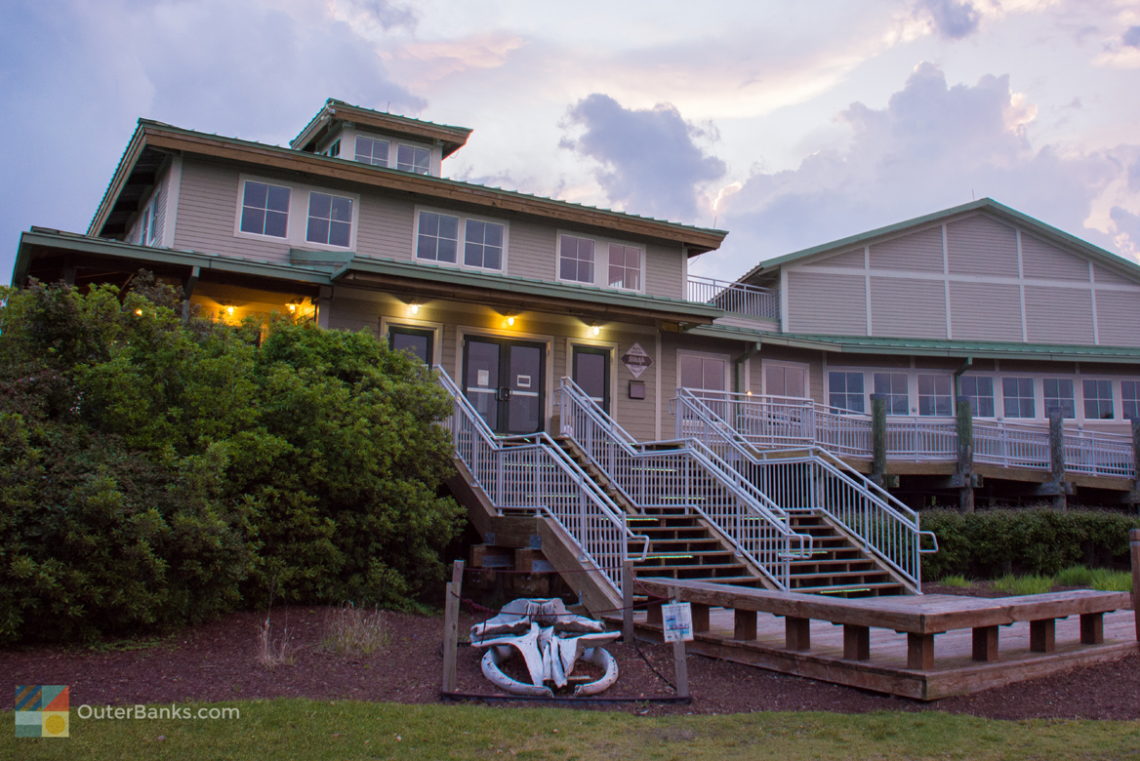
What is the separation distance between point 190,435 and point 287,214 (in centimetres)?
744

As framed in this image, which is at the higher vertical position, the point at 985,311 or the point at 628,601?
the point at 985,311

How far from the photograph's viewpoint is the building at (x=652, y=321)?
1209 centimetres

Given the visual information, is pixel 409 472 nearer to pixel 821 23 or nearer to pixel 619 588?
pixel 619 588

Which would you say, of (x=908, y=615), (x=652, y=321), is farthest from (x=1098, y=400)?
(x=908, y=615)

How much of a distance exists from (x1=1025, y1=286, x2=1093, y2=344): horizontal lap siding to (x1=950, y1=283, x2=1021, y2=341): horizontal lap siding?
1.42ft

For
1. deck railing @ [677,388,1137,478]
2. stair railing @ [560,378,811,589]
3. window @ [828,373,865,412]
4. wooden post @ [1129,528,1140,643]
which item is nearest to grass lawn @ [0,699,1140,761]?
wooden post @ [1129,528,1140,643]

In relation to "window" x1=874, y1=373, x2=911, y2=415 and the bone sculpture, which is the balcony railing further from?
the bone sculpture

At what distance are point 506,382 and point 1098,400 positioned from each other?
1654cm

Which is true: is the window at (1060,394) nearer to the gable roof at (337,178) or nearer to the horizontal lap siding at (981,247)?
the horizontal lap siding at (981,247)

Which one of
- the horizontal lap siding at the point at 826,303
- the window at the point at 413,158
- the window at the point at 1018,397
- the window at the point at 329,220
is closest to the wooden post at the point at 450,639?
the window at the point at 329,220

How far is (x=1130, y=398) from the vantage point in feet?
76.3

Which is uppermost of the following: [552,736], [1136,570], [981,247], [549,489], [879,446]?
[981,247]

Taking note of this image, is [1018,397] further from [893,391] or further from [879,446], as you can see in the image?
[879,446]

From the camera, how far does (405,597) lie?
9836mm
